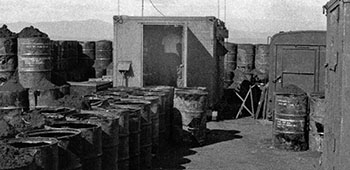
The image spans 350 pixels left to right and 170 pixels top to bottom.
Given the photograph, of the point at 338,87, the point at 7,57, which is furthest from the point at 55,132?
the point at 7,57

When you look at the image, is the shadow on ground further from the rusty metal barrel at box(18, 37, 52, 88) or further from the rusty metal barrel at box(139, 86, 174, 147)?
the rusty metal barrel at box(18, 37, 52, 88)

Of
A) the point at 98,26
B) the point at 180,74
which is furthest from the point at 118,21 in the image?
the point at 98,26

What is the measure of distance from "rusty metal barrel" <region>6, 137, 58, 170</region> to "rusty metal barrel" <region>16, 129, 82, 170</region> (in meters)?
0.23

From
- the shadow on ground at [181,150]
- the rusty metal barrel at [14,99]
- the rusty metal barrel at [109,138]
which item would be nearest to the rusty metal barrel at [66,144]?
the rusty metal barrel at [109,138]

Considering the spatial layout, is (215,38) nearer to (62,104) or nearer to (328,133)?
(62,104)

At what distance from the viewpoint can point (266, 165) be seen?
37.0 ft

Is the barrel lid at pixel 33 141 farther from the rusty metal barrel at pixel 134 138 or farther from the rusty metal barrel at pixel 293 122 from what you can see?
the rusty metal barrel at pixel 293 122

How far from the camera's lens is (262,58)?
25.0m

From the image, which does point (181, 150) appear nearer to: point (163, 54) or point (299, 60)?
point (299, 60)

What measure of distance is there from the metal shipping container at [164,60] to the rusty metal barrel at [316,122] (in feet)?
19.0

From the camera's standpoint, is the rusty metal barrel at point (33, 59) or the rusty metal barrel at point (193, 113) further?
the rusty metal barrel at point (33, 59)

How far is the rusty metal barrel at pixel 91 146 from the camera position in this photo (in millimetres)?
7402

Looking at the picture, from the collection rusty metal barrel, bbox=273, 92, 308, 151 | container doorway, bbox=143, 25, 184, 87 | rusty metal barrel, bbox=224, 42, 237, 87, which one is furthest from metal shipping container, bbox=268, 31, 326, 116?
rusty metal barrel, bbox=224, 42, 237, 87

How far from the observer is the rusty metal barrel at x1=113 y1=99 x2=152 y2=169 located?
10.5 m
